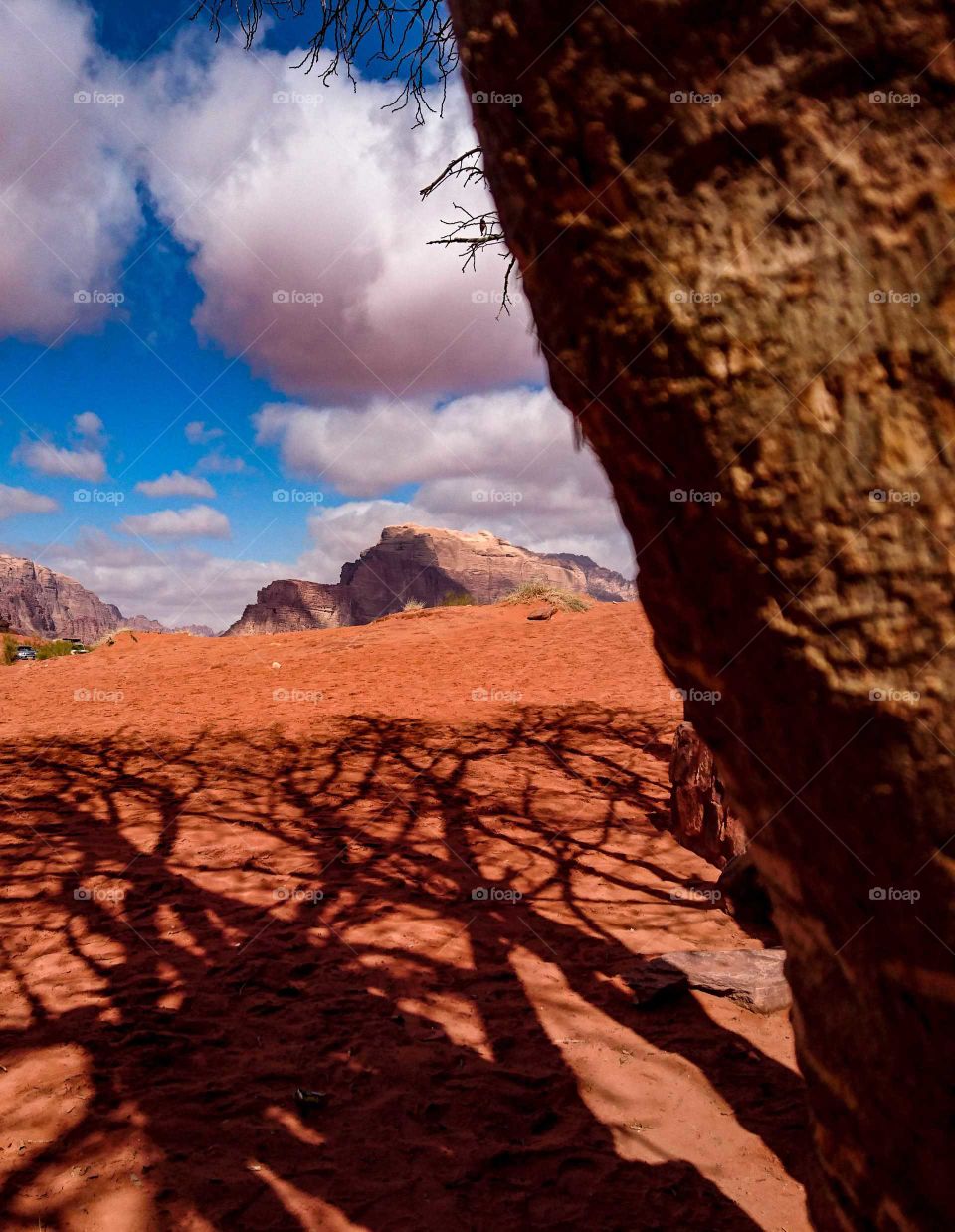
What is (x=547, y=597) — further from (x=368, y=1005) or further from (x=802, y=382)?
(x=802, y=382)

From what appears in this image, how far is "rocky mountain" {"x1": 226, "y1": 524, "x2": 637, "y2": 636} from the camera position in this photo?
64.6 m

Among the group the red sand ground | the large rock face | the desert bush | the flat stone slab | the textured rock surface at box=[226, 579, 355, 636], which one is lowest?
the flat stone slab

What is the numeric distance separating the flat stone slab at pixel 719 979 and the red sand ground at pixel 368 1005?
2.6 inches

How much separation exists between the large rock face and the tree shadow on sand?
90071 millimetres

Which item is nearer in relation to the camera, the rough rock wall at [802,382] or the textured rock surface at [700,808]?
the rough rock wall at [802,382]

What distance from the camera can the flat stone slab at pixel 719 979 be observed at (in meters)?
3.12

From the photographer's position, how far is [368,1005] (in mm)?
3064

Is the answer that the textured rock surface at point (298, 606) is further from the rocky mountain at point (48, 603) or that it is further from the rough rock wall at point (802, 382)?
the rough rock wall at point (802, 382)

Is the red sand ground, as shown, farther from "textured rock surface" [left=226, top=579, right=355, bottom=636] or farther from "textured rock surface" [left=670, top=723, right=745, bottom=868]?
"textured rock surface" [left=226, top=579, right=355, bottom=636]

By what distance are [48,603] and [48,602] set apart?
325mm

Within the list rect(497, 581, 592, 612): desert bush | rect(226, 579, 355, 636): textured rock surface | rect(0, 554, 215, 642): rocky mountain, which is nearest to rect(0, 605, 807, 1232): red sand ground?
rect(497, 581, 592, 612): desert bush

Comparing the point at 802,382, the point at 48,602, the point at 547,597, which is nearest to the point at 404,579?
→ the point at 547,597

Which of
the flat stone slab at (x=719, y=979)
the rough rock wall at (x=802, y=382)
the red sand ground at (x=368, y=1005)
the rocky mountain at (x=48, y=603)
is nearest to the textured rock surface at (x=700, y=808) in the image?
the red sand ground at (x=368, y=1005)

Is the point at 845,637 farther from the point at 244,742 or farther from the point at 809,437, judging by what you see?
the point at 244,742
